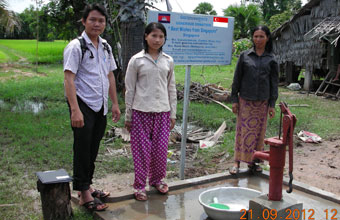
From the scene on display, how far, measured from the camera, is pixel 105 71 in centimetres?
321

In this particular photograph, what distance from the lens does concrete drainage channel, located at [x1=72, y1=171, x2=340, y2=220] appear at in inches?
126

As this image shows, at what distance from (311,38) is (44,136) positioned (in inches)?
466

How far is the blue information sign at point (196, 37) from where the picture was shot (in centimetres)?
380

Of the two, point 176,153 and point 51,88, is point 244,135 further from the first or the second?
point 51,88

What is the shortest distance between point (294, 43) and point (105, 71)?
14.6 m

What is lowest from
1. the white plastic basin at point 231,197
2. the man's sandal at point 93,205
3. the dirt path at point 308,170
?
the dirt path at point 308,170

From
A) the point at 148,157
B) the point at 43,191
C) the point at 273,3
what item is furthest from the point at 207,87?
the point at 273,3

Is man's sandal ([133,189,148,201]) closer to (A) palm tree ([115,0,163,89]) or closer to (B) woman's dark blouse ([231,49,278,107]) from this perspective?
(B) woman's dark blouse ([231,49,278,107])

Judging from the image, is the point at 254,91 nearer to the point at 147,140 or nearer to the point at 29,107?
the point at 147,140

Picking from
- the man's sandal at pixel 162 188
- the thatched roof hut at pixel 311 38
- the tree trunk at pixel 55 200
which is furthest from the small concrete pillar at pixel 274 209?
the thatched roof hut at pixel 311 38

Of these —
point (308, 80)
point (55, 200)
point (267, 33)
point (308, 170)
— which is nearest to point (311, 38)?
point (308, 80)

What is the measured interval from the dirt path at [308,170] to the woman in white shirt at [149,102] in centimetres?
80

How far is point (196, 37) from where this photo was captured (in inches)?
156

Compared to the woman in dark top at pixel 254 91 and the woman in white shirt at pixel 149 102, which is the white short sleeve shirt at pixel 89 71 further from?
the woman in dark top at pixel 254 91
